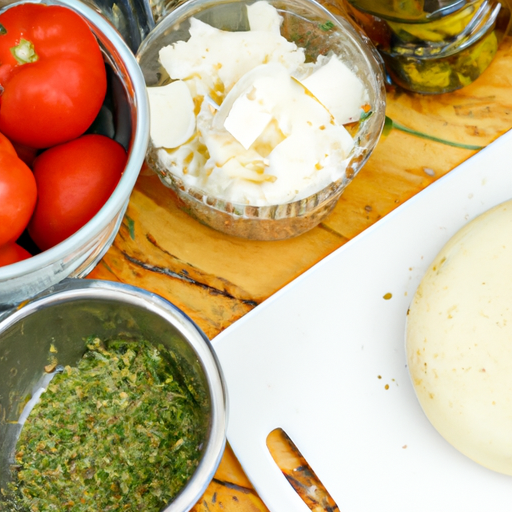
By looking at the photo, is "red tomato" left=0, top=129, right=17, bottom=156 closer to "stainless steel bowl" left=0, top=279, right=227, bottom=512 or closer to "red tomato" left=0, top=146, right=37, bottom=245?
"red tomato" left=0, top=146, right=37, bottom=245

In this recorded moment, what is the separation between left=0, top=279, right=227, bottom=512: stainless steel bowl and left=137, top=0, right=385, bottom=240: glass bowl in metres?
0.15

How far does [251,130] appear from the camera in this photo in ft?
2.23

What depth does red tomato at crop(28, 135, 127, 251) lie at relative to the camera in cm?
57

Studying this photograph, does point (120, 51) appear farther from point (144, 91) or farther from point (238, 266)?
point (238, 266)

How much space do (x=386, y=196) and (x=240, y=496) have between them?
449 millimetres

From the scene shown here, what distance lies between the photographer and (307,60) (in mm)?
799

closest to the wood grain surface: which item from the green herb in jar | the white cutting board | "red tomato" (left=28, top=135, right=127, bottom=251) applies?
the white cutting board

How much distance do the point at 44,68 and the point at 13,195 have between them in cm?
12

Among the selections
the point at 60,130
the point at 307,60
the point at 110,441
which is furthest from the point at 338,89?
the point at 110,441

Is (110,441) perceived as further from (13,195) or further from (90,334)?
(13,195)

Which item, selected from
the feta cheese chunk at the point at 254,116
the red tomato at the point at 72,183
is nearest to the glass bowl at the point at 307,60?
the feta cheese chunk at the point at 254,116

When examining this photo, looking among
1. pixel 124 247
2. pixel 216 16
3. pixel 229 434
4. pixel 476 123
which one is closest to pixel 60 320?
pixel 124 247

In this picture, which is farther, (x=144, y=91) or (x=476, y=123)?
(x=476, y=123)

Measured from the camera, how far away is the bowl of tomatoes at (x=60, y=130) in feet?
1.71
